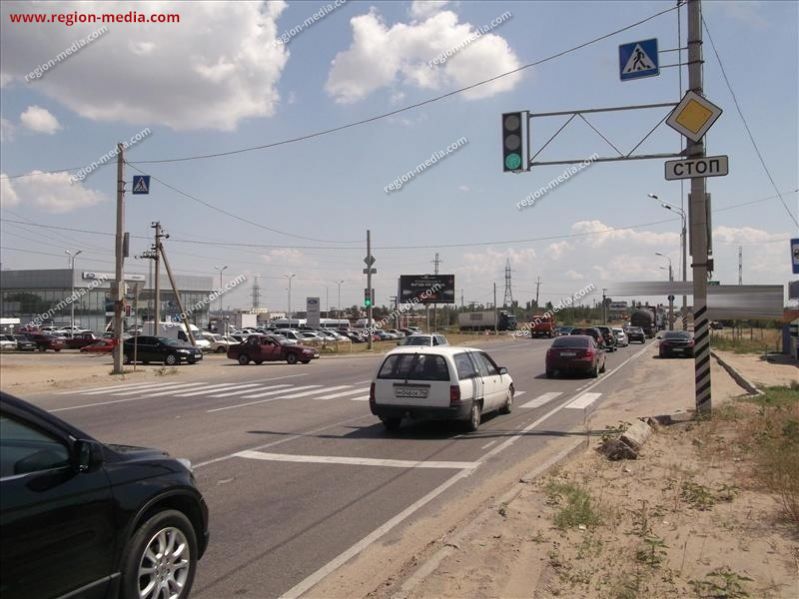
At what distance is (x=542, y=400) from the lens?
17.7 meters

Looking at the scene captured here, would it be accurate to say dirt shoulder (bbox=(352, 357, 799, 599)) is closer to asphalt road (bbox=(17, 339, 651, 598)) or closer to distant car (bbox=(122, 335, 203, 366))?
asphalt road (bbox=(17, 339, 651, 598))

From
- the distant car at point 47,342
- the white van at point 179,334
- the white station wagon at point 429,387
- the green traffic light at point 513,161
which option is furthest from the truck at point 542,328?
the white station wagon at point 429,387

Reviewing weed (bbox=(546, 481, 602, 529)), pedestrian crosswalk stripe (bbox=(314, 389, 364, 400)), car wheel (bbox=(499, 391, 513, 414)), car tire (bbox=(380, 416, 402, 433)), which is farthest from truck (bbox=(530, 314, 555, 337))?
weed (bbox=(546, 481, 602, 529))

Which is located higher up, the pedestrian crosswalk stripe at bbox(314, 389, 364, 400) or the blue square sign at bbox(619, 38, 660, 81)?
the blue square sign at bbox(619, 38, 660, 81)

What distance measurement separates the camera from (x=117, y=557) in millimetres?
3926

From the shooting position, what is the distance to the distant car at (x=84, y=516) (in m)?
3.39

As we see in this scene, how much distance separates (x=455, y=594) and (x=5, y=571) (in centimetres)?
275

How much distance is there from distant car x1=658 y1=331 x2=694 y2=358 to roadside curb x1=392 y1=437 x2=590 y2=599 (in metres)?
28.9

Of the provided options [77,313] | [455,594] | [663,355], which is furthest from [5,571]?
[77,313]

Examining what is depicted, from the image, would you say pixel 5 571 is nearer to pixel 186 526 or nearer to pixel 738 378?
pixel 186 526

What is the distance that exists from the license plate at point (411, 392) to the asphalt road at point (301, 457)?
2.33 ft

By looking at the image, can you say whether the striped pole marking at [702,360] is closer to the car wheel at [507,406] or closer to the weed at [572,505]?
the car wheel at [507,406]

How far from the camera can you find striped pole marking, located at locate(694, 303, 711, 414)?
1239cm

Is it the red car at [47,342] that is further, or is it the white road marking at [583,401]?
the red car at [47,342]
